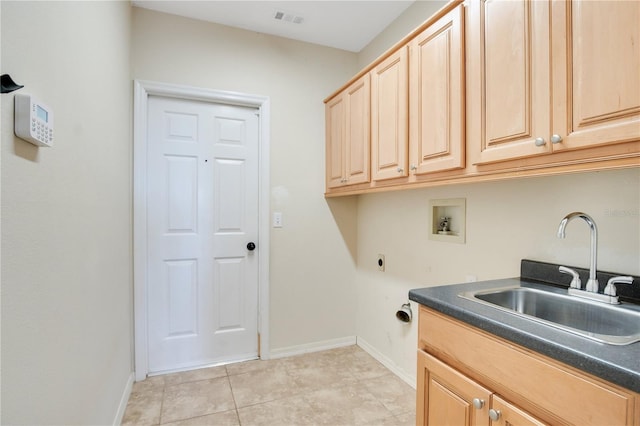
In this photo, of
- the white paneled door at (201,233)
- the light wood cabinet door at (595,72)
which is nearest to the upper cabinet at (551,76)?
the light wood cabinet door at (595,72)

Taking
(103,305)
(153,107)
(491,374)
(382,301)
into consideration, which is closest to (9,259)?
(103,305)

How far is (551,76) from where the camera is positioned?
1.04 metres

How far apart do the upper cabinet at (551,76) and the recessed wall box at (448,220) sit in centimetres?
59

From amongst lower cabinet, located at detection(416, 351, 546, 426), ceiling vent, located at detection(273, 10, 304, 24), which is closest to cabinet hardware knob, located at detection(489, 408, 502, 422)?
lower cabinet, located at detection(416, 351, 546, 426)

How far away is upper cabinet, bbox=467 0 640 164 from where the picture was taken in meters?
0.87

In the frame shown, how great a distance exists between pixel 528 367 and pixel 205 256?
2183 mm

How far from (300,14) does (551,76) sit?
186cm

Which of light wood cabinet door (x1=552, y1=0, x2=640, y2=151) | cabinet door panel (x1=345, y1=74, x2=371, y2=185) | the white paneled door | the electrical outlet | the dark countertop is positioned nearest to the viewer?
the dark countertop

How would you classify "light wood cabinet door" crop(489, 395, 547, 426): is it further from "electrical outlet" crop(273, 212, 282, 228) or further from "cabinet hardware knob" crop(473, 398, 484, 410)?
"electrical outlet" crop(273, 212, 282, 228)

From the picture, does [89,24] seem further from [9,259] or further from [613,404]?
[613,404]

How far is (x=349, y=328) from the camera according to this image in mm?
2895

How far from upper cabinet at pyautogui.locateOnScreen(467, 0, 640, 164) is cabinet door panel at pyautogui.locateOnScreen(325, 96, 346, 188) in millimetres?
1214

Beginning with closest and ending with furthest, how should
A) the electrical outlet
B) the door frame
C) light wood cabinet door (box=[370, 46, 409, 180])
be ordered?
light wood cabinet door (box=[370, 46, 409, 180]) → the door frame → the electrical outlet

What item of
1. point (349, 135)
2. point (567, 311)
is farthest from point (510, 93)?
point (349, 135)
